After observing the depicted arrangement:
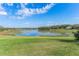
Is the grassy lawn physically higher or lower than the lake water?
lower

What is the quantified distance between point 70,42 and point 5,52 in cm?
47

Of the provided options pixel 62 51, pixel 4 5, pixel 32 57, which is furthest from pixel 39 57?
pixel 4 5

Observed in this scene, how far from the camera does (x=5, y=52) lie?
104 centimetres

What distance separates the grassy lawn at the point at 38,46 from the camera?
1.04 m

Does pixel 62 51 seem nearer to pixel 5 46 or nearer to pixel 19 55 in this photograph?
pixel 19 55

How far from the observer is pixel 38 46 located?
1.04 metres

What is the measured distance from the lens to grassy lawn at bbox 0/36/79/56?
104 centimetres

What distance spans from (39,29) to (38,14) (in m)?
0.11

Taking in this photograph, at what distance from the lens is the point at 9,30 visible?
1.04m

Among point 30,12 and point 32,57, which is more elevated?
point 30,12

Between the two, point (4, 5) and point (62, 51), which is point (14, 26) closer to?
point (4, 5)

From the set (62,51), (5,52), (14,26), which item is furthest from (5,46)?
(62,51)

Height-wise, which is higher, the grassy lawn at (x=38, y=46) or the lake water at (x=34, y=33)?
the lake water at (x=34, y=33)

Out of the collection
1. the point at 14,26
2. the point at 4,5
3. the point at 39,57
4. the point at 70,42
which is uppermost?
the point at 4,5
